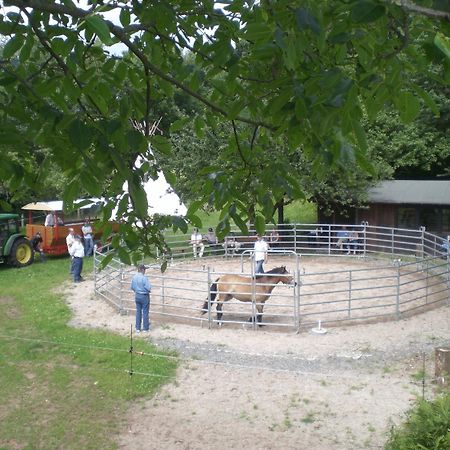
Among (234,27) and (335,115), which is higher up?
(234,27)

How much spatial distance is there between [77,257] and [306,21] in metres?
14.7

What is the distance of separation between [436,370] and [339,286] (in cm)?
699

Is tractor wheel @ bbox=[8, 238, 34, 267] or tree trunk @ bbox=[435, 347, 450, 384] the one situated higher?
tractor wheel @ bbox=[8, 238, 34, 267]

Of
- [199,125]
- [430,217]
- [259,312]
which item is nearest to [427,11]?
[199,125]

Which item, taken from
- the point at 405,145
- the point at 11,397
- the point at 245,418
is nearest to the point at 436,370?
the point at 245,418

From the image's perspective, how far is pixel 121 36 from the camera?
3.96 m

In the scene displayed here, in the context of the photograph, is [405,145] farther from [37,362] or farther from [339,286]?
[37,362]

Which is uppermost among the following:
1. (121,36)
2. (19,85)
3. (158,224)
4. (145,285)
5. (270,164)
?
(121,36)

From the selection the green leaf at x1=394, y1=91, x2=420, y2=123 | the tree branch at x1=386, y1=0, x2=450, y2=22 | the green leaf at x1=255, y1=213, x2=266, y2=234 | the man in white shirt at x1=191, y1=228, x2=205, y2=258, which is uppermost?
the tree branch at x1=386, y1=0, x2=450, y2=22

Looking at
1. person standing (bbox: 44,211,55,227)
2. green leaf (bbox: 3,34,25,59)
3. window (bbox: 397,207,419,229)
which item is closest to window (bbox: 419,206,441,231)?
window (bbox: 397,207,419,229)

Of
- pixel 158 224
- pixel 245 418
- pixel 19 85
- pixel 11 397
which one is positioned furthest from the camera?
pixel 11 397

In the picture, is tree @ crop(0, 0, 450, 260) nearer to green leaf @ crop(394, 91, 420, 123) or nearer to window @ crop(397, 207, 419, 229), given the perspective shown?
green leaf @ crop(394, 91, 420, 123)

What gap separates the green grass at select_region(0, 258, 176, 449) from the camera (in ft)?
24.7

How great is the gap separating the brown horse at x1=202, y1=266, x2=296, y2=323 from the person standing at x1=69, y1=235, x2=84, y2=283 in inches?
222
